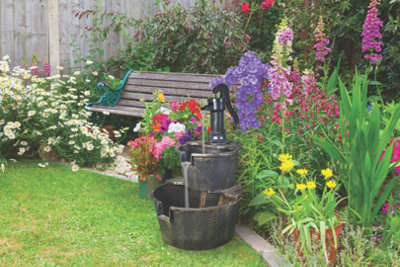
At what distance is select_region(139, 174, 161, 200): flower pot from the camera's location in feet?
11.8

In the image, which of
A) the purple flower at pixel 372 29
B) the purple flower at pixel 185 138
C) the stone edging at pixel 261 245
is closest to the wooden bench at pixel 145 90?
the purple flower at pixel 185 138

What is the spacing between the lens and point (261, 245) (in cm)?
278

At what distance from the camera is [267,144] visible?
319 centimetres

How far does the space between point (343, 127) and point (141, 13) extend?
462cm

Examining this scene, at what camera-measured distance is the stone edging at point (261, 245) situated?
2524 mm

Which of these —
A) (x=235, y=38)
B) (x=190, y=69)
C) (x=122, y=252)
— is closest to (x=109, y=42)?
(x=190, y=69)

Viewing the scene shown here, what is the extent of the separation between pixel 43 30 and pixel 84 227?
360cm

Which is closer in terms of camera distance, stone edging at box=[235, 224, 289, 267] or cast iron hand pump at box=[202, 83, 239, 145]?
stone edging at box=[235, 224, 289, 267]

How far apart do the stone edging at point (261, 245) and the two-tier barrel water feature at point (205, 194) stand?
138mm

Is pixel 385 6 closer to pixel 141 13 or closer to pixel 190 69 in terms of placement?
pixel 190 69

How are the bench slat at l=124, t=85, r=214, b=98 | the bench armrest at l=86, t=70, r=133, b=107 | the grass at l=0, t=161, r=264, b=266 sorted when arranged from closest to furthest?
the grass at l=0, t=161, r=264, b=266, the bench slat at l=124, t=85, r=214, b=98, the bench armrest at l=86, t=70, r=133, b=107

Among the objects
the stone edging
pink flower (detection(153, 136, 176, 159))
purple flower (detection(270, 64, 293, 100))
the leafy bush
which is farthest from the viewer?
the leafy bush

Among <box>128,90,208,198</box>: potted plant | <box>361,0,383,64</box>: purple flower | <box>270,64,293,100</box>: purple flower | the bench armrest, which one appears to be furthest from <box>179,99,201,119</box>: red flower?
the bench armrest

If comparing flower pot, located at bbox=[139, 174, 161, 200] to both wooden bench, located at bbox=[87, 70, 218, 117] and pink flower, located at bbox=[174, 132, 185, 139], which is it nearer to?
pink flower, located at bbox=[174, 132, 185, 139]
